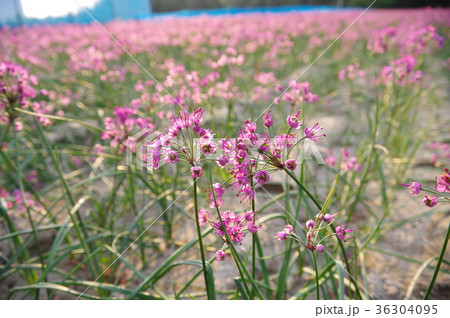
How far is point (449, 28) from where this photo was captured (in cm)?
174

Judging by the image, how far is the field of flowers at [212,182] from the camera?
0.49 m

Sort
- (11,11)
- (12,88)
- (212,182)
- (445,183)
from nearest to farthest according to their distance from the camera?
(445,183)
(212,182)
(12,88)
(11,11)

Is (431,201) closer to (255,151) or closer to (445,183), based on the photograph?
(445,183)

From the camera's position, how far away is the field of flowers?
494 mm

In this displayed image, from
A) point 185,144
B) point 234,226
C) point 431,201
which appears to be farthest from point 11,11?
point 431,201

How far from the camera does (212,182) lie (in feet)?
1.88

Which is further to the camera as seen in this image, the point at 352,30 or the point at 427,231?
the point at 352,30

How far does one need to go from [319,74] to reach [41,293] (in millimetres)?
2518

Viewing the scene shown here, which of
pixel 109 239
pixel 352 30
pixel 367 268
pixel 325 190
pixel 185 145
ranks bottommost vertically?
pixel 367 268

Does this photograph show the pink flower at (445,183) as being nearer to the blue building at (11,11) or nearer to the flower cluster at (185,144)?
the flower cluster at (185,144)
